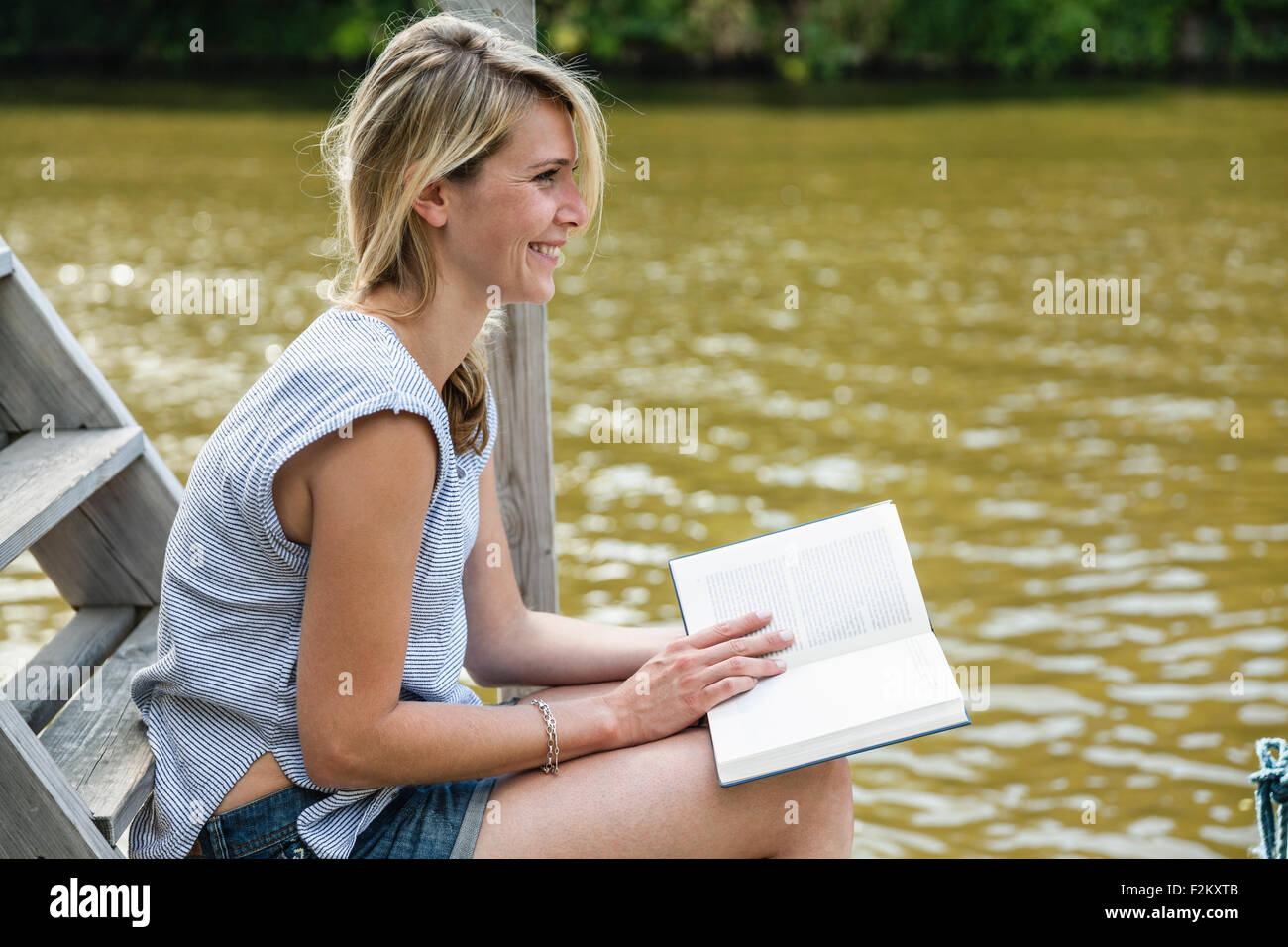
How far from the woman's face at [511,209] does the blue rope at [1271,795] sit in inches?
61.8

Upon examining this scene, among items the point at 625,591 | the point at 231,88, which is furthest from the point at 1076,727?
the point at 231,88

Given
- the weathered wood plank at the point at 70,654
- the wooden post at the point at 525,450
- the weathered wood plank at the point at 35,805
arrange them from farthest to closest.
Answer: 1. the wooden post at the point at 525,450
2. the weathered wood plank at the point at 70,654
3. the weathered wood plank at the point at 35,805

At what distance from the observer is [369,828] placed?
1990 mm

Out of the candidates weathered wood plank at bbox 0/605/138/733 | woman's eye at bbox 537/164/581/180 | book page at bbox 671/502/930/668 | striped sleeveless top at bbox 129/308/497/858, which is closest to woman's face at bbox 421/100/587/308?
woman's eye at bbox 537/164/581/180

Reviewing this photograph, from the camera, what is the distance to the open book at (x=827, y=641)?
6.36 feet

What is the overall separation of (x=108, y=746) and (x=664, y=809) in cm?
85

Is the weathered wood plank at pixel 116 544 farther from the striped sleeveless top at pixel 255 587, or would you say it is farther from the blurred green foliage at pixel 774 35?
the blurred green foliage at pixel 774 35

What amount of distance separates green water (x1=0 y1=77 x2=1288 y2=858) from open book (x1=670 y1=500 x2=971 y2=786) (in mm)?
1696

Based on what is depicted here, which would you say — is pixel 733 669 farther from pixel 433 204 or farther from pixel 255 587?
pixel 433 204

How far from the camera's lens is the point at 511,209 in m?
2.04

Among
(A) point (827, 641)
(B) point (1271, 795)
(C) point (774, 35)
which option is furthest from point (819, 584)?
(C) point (774, 35)

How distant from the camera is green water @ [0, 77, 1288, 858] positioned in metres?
4.16

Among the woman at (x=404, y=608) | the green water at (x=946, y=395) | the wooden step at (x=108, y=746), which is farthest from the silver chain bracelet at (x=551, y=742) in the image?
the green water at (x=946, y=395)
